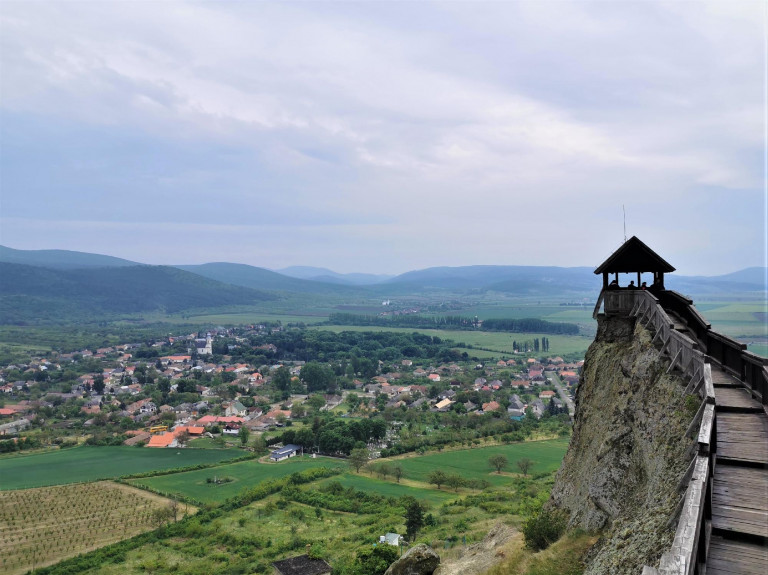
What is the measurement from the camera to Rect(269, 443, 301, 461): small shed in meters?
58.5

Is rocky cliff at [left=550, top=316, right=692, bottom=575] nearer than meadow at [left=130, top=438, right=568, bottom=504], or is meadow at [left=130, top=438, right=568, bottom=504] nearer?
rocky cliff at [left=550, top=316, right=692, bottom=575]

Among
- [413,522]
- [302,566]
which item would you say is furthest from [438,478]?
[302,566]

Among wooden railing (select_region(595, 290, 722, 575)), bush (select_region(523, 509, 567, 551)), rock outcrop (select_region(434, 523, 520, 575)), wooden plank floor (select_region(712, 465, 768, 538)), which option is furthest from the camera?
rock outcrop (select_region(434, 523, 520, 575))

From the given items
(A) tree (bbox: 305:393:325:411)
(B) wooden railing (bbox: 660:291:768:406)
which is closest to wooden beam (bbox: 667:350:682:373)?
(B) wooden railing (bbox: 660:291:768:406)

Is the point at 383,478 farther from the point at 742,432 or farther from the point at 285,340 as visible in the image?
the point at 285,340

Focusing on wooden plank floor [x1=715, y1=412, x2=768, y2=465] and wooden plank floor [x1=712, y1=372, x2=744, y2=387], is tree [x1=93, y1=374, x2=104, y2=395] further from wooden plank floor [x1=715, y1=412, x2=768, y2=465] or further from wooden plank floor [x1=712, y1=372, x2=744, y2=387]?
wooden plank floor [x1=715, y1=412, x2=768, y2=465]

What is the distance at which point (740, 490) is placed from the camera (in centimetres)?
580

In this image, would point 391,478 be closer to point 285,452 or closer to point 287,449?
point 285,452

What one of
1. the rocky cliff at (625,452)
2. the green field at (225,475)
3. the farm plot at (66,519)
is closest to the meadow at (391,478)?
the green field at (225,475)

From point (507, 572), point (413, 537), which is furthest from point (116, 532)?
point (507, 572)

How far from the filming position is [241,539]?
115ft

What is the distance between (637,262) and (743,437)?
9.28 m

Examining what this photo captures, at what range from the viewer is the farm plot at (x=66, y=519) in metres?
35.3

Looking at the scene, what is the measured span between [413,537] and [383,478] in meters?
17.1
